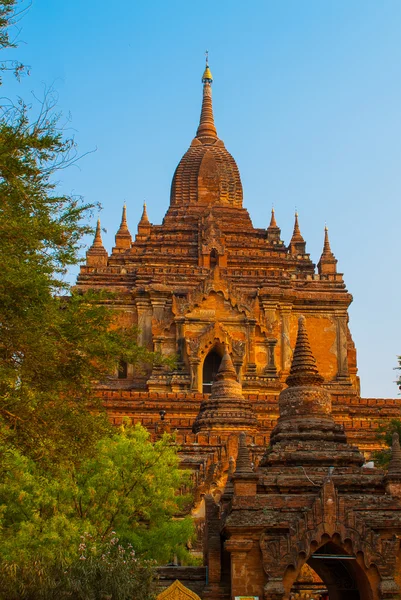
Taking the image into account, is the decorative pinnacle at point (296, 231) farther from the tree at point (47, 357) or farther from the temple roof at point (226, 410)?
the tree at point (47, 357)

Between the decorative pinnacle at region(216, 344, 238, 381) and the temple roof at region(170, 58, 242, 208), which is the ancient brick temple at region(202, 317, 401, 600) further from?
the temple roof at region(170, 58, 242, 208)

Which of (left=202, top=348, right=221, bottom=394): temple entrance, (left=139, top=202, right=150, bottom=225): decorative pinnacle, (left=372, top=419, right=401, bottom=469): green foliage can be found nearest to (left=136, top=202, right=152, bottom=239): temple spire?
(left=139, top=202, right=150, bottom=225): decorative pinnacle

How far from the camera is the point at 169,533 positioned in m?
23.5

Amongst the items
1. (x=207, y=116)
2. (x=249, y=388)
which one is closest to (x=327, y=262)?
(x=249, y=388)

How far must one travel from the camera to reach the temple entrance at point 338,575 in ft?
58.2

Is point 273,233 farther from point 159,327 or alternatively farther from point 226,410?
point 226,410

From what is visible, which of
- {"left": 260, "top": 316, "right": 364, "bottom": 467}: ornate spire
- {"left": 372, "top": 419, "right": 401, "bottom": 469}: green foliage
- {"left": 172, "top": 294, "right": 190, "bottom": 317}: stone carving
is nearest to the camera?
{"left": 260, "top": 316, "right": 364, "bottom": 467}: ornate spire

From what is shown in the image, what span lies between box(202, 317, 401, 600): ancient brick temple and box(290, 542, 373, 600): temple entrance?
0.07 ft

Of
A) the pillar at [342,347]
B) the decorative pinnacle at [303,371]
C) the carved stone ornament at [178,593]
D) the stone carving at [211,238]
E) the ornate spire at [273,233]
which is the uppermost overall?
the ornate spire at [273,233]

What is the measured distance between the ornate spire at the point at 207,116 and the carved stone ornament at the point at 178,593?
148 feet

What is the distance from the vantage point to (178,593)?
17.2 meters

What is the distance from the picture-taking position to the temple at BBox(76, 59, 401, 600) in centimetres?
1750

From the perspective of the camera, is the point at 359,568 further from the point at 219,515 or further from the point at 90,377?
the point at 90,377

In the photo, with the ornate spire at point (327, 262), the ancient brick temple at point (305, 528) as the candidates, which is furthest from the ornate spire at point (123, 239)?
the ancient brick temple at point (305, 528)
